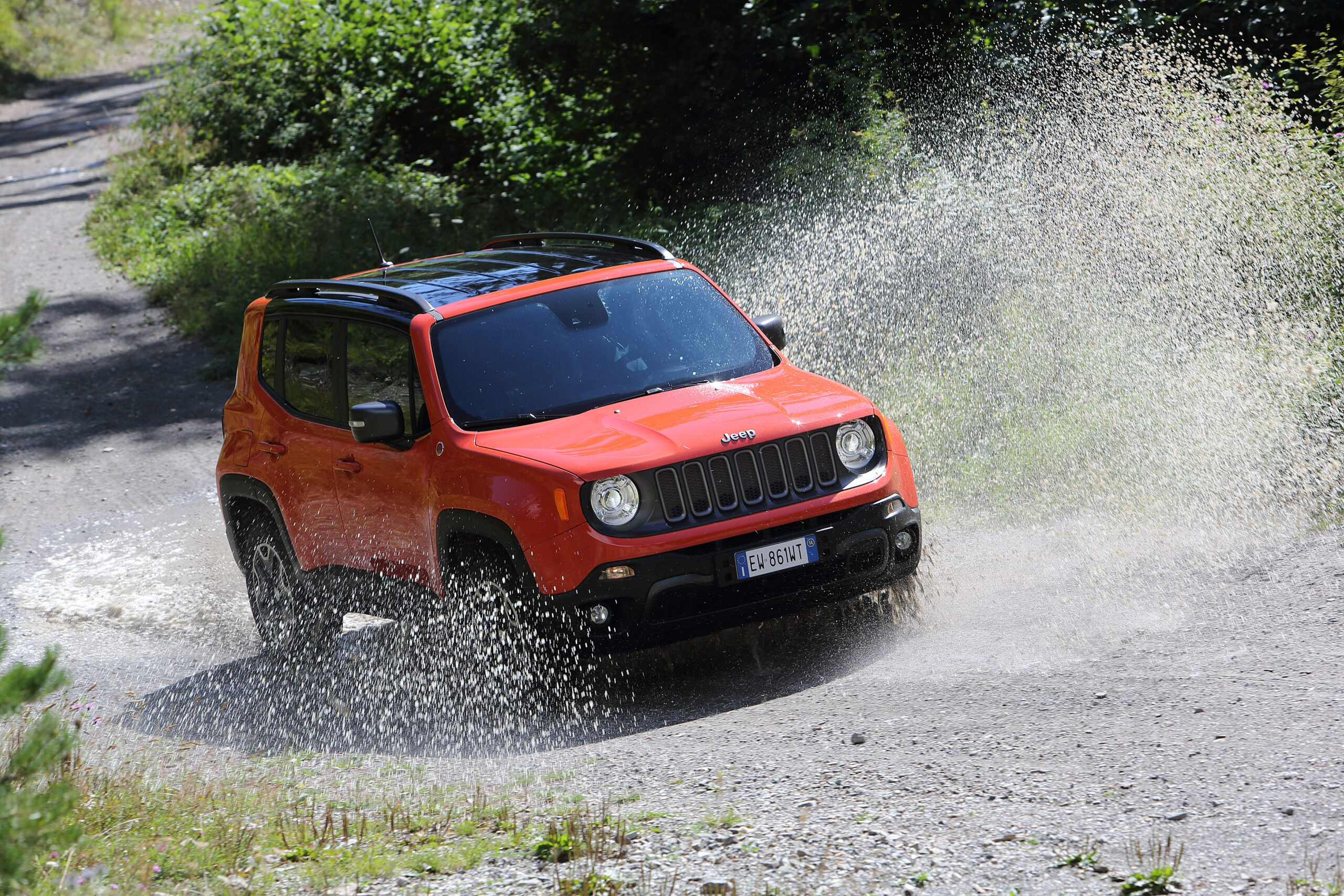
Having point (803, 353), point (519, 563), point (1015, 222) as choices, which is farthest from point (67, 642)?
point (1015, 222)

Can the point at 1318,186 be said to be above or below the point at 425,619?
above

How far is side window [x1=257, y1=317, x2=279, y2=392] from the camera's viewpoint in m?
7.52

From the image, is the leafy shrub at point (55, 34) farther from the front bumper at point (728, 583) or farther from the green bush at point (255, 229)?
the front bumper at point (728, 583)

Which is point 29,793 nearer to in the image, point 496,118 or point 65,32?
point 496,118

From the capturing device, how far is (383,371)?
263 inches

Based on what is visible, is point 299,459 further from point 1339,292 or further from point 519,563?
point 1339,292

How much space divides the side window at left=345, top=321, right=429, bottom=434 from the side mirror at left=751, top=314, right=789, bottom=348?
185 cm

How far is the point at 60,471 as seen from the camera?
40.8 feet

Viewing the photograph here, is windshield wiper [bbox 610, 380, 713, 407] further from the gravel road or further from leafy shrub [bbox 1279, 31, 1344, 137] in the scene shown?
leafy shrub [bbox 1279, 31, 1344, 137]

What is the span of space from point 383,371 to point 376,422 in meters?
0.56

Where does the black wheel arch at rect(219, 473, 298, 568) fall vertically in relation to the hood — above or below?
below

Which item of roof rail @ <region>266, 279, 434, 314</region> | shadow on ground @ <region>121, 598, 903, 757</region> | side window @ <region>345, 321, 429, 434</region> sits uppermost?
roof rail @ <region>266, 279, 434, 314</region>

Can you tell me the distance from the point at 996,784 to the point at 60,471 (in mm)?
10479

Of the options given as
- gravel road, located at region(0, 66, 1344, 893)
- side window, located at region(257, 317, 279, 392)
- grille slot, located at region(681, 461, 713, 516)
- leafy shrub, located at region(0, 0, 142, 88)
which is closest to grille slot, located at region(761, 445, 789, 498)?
grille slot, located at region(681, 461, 713, 516)
